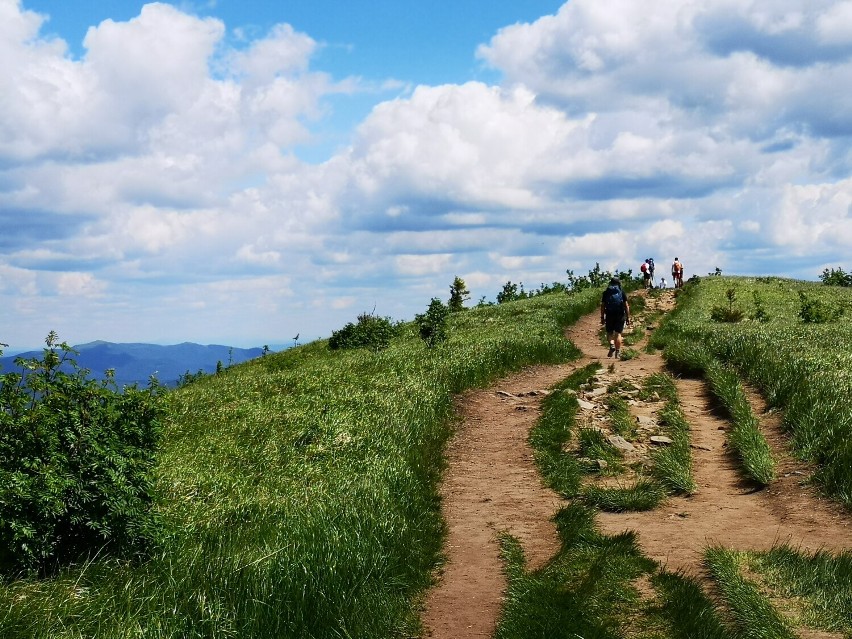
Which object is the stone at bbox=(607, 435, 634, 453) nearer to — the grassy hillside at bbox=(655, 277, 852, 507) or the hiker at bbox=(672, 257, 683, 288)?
the grassy hillside at bbox=(655, 277, 852, 507)

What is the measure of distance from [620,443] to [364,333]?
2583 centimetres

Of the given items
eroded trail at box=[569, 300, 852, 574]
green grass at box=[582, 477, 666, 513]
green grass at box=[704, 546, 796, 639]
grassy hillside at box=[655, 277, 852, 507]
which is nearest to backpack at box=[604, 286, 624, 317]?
grassy hillside at box=[655, 277, 852, 507]

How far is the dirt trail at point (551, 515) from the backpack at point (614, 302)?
7.67 meters

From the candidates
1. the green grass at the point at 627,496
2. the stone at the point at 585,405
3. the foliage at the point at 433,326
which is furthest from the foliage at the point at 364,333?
the green grass at the point at 627,496

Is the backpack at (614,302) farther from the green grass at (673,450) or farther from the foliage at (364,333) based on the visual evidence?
the foliage at (364,333)

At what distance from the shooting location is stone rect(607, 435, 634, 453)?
557 inches

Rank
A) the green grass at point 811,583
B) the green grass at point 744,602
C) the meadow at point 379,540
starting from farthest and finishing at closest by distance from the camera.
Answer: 1. the meadow at point 379,540
2. the green grass at point 811,583
3. the green grass at point 744,602

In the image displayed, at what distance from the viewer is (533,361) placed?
23734 millimetres

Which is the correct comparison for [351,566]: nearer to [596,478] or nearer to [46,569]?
[46,569]

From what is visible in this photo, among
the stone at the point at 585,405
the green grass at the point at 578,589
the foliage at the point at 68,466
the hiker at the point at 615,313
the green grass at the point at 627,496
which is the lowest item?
the green grass at the point at 578,589

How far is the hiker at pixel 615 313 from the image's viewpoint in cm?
2453

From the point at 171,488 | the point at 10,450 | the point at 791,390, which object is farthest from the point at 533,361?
the point at 10,450

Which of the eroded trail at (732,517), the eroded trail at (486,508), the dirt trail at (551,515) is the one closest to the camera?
the eroded trail at (486,508)

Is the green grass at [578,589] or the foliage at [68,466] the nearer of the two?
the green grass at [578,589]
